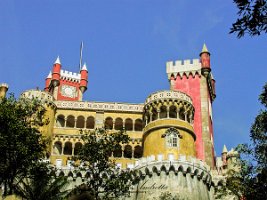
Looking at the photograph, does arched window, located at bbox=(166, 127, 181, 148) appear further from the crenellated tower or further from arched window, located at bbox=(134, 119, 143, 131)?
arched window, located at bbox=(134, 119, 143, 131)

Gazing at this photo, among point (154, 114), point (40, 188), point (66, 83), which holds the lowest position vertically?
point (40, 188)

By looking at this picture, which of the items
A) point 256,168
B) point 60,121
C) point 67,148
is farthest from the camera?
point 60,121

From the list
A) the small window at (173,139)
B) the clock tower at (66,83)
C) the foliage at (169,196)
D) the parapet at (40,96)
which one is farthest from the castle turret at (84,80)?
the foliage at (169,196)

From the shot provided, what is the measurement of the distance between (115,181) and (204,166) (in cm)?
1517

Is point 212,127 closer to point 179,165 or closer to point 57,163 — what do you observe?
point 179,165

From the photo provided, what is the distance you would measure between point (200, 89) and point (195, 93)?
3.04 feet

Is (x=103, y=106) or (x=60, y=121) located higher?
(x=103, y=106)

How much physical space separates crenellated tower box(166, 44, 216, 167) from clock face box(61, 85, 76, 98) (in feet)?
81.0

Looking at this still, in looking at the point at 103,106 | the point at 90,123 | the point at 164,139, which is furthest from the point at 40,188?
the point at 103,106

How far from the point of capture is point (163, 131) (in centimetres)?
5184

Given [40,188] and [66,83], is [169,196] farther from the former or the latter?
[66,83]

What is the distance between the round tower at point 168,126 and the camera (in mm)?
50938

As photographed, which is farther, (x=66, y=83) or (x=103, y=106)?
(x=66, y=83)

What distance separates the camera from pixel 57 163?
5028 cm
